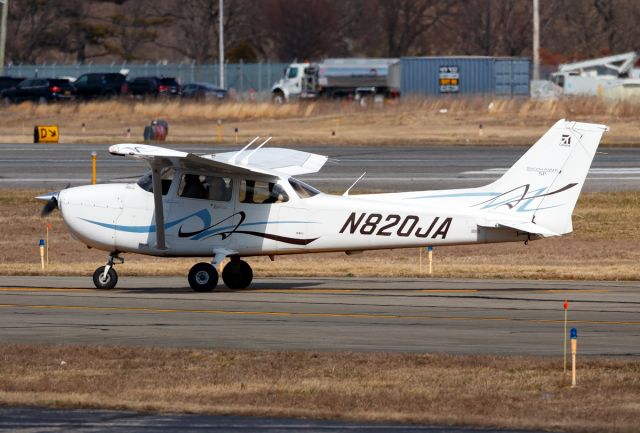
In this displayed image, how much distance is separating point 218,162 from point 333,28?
94.5 m

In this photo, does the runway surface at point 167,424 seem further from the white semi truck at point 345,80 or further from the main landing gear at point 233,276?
the white semi truck at point 345,80

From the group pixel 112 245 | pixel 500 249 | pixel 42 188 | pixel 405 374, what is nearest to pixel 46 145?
pixel 42 188

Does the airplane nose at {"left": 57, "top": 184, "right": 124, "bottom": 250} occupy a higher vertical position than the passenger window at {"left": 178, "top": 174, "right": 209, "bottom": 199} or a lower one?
lower

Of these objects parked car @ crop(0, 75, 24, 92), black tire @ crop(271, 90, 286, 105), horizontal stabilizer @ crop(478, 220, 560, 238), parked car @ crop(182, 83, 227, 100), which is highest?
parked car @ crop(0, 75, 24, 92)

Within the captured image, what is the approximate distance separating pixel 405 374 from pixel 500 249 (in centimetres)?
1406

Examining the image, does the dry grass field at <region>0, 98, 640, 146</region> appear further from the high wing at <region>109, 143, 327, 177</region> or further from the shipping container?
the high wing at <region>109, 143, 327, 177</region>

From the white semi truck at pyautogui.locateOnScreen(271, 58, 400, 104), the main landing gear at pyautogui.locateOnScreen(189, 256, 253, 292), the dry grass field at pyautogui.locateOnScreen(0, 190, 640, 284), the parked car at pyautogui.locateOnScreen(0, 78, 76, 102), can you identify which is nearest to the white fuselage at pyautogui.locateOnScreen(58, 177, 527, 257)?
the main landing gear at pyautogui.locateOnScreen(189, 256, 253, 292)

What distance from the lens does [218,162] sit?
19125mm

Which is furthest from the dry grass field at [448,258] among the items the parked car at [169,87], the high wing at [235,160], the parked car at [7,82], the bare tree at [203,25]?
the bare tree at [203,25]

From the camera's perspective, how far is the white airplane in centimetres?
1888

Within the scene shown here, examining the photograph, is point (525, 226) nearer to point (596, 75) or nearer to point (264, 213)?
point (264, 213)

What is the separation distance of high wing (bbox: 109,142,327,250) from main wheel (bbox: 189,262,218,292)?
27.6 inches

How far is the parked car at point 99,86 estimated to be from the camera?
7894cm

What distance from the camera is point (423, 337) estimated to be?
15.4 meters
